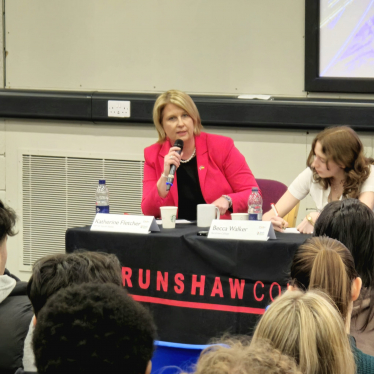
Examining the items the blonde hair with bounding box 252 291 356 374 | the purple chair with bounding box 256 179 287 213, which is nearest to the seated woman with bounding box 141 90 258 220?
the purple chair with bounding box 256 179 287 213

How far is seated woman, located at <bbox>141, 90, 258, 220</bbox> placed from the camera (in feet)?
9.43

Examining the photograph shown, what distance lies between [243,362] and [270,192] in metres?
2.46

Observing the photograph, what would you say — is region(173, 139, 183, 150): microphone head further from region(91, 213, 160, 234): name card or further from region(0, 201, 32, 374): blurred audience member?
region(0, 201, 32, 374): blurred audience member

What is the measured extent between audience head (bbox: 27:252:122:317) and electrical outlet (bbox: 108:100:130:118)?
2.79 m

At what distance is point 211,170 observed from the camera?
2.92 meters

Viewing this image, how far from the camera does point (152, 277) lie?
2.23 metres

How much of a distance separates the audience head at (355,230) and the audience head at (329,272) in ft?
0.79

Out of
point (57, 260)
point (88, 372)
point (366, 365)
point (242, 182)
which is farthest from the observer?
point (242, 182)

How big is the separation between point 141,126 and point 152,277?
6.46 feet

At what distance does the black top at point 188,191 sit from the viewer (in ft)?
9.52

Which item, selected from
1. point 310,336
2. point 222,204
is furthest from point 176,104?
point 310,336

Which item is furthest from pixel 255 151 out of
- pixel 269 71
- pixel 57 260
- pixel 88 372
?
pixel 88 372

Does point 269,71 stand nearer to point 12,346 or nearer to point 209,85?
point 209,85

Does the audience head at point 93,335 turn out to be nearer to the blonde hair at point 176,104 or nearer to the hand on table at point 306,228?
the hand on table at point 306,228
